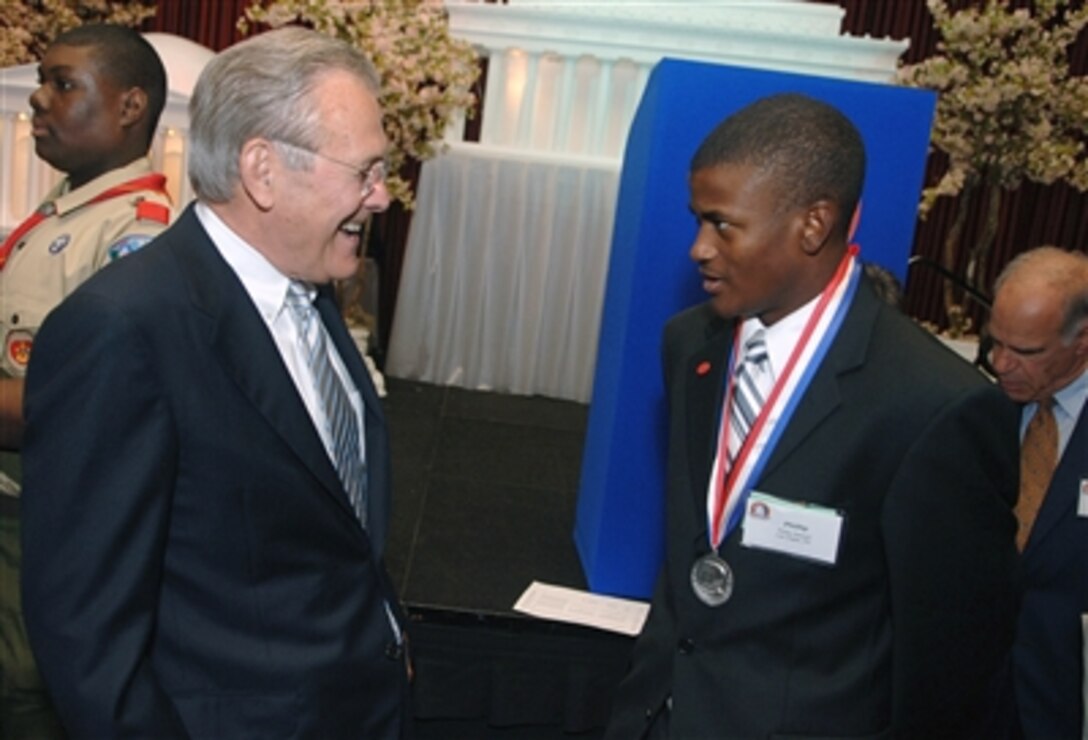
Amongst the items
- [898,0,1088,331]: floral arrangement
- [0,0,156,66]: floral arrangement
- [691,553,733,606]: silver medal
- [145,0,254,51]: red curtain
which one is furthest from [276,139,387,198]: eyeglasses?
[145,0,254,51]: red curtain

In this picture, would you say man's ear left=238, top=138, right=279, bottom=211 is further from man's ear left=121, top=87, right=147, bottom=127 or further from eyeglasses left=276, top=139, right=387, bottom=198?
man's ear left=121, top=87, right=147, bottom=127

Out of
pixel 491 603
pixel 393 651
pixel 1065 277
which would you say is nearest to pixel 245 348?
pixel 393 651

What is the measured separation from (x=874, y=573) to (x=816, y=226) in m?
0.50

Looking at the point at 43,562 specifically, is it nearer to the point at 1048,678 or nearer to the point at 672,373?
the point at 672,373

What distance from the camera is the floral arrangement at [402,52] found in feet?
13.9

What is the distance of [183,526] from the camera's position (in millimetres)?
1270

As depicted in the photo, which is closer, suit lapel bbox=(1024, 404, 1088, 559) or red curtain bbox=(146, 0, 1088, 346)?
suit lapel bbox=(1024, 404, 1088, 559)

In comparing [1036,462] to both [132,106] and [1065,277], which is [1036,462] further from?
[132,106]

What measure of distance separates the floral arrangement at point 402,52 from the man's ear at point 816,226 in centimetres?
280

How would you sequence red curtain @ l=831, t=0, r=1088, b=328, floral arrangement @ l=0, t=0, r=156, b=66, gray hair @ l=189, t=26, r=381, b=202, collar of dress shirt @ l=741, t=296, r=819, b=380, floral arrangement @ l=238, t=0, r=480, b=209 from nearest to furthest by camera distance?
gray hair @ l=189, t=26, r=381, b=202
collar of dress shirt @ l=741, t=296, r=819, b=380
floral arrangement @ l=238, t=0, r=480, b=209
floral arrangement @ l=0, t=0, r=156, b=66
red curtain @ l=831, t=0, r=1088, b=328

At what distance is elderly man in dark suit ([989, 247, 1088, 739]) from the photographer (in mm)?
2197

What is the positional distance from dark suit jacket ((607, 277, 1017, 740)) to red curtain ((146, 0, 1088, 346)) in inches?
256

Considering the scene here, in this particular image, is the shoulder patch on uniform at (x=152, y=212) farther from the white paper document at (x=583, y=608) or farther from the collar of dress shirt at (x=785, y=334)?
the collar of dress shirt at (x=785, y=334)

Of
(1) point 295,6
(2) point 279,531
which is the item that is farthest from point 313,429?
(1) point 295,6
